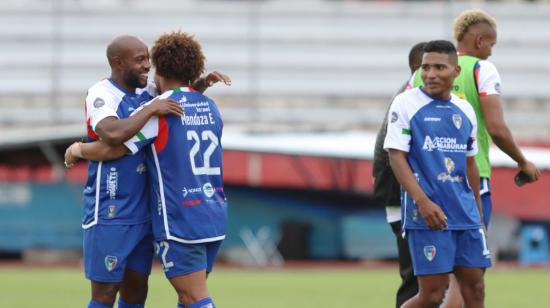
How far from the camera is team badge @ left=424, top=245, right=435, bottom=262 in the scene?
25.1ft

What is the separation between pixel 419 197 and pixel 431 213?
0.42ft

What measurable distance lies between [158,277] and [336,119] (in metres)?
12.7

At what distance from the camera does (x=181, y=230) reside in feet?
23.5

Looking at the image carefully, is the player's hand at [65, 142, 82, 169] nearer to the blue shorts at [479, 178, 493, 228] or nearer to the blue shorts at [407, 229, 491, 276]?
the blue shorts at [407, 229, 491, 276]

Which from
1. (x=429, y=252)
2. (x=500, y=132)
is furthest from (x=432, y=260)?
(x=500, y=132)

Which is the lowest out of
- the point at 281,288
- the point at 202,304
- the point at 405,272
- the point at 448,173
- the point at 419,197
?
the point at 281,288

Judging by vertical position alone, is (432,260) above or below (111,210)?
below

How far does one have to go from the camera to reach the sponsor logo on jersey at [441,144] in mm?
7672

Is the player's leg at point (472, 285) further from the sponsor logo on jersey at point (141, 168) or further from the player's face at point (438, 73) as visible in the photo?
the sponsor logo on jersey at point (141, 168)

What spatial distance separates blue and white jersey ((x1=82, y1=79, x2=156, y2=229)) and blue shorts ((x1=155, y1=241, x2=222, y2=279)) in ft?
1.07

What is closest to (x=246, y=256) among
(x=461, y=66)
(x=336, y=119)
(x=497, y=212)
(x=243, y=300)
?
(x=497, y=212)

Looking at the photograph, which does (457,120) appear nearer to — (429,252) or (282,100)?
(429,252)

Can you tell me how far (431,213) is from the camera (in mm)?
7512

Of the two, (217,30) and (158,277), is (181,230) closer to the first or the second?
(158,277)
